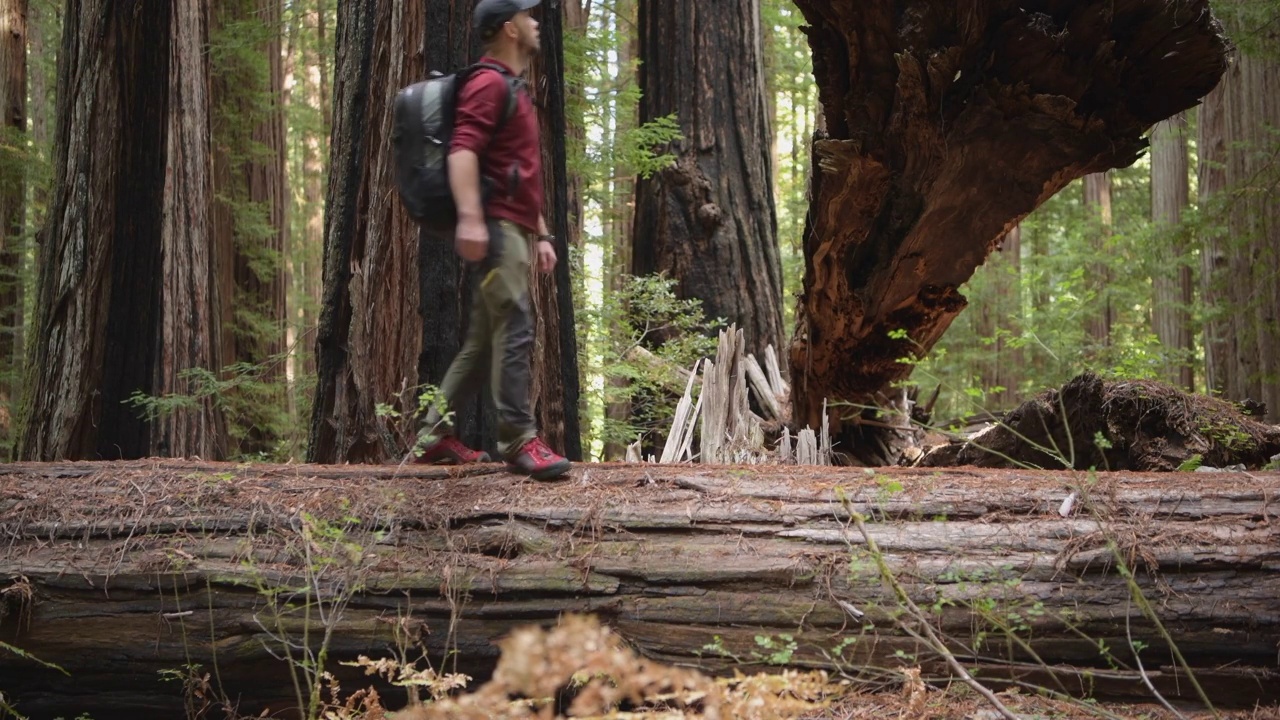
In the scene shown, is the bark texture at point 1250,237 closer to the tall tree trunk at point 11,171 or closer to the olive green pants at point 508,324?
the olive green pants at point 508,324

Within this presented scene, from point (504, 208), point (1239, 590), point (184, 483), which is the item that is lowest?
point (1239, 590)

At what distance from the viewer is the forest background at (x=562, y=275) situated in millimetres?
5711

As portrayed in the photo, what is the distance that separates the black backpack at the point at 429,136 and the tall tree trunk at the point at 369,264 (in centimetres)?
106

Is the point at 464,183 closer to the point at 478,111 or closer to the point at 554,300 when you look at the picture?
the point at 478,111

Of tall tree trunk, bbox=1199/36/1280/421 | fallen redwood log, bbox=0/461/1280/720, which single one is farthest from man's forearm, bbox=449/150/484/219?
tall tree trunk, bbox=1199/36/1280/421

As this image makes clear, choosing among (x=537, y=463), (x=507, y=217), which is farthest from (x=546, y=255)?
(x=537, y=463)

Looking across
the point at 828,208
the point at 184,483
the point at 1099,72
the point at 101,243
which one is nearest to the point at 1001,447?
the point at 828,208

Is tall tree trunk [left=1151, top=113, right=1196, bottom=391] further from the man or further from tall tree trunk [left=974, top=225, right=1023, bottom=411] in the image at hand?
the man

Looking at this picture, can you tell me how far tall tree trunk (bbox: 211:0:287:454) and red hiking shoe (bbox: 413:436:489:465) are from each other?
6.42 metres

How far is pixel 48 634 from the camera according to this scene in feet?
12.0

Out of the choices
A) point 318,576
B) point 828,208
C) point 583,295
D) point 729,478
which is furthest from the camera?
point 583,295

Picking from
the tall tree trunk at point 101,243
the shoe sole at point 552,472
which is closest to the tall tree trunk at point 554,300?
the shoe sole at point 552,472

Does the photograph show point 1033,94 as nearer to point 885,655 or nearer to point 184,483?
point 885,655

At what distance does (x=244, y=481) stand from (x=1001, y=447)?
4501 millimetres
